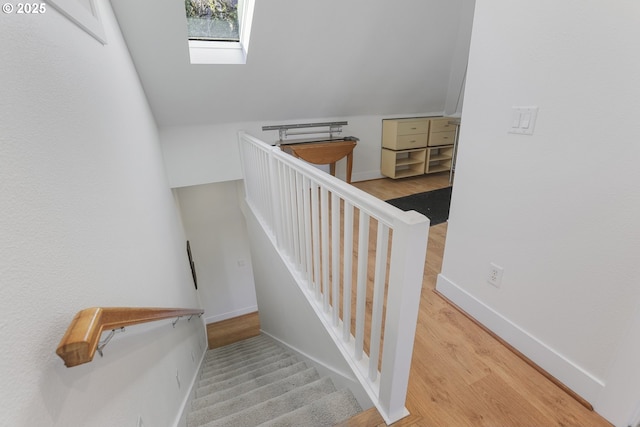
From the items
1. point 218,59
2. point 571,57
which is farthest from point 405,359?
point 218,59

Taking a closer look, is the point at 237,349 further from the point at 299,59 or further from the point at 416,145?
the point at 416,145

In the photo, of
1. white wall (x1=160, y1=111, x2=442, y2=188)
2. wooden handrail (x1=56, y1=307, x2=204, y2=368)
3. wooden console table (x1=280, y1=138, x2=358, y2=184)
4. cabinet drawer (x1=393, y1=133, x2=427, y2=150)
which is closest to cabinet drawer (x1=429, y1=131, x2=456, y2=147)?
cabinet drawer (x1=393, y1=133, x2=427, y2=150)

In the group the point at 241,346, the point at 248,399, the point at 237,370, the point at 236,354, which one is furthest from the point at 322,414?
the point at 241,346

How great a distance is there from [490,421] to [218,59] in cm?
322

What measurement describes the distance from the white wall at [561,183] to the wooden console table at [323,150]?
8.05ft

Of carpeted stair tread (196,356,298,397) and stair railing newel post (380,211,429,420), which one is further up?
stair railing newel post (380,211,429,420)

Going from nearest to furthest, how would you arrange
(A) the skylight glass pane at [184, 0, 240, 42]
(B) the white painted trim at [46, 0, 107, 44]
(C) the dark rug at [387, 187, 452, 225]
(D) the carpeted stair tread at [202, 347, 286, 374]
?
(B) the white painted trim at [46, 0, 107, 44] < (A) the skylight glass pane at [184, 0, 240, 42] < (D) the carpeted stair tread at [202, 347, 286, 374] < (C) the dark rug at [387, 187, 452, 225]

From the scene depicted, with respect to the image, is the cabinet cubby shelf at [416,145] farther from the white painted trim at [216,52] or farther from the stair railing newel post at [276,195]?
the stair railing newel post at [276,195]

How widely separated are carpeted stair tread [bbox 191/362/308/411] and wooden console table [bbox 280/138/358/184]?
98.5 inches

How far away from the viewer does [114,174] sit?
4.23 ft

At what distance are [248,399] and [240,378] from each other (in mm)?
563

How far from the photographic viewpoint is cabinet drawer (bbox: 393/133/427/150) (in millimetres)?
4379

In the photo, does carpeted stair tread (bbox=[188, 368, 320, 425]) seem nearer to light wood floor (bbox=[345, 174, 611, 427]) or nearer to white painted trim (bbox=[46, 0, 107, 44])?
light wood floor (bbox=[345, 174, 611, 427])

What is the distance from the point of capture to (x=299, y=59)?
3.02 m
